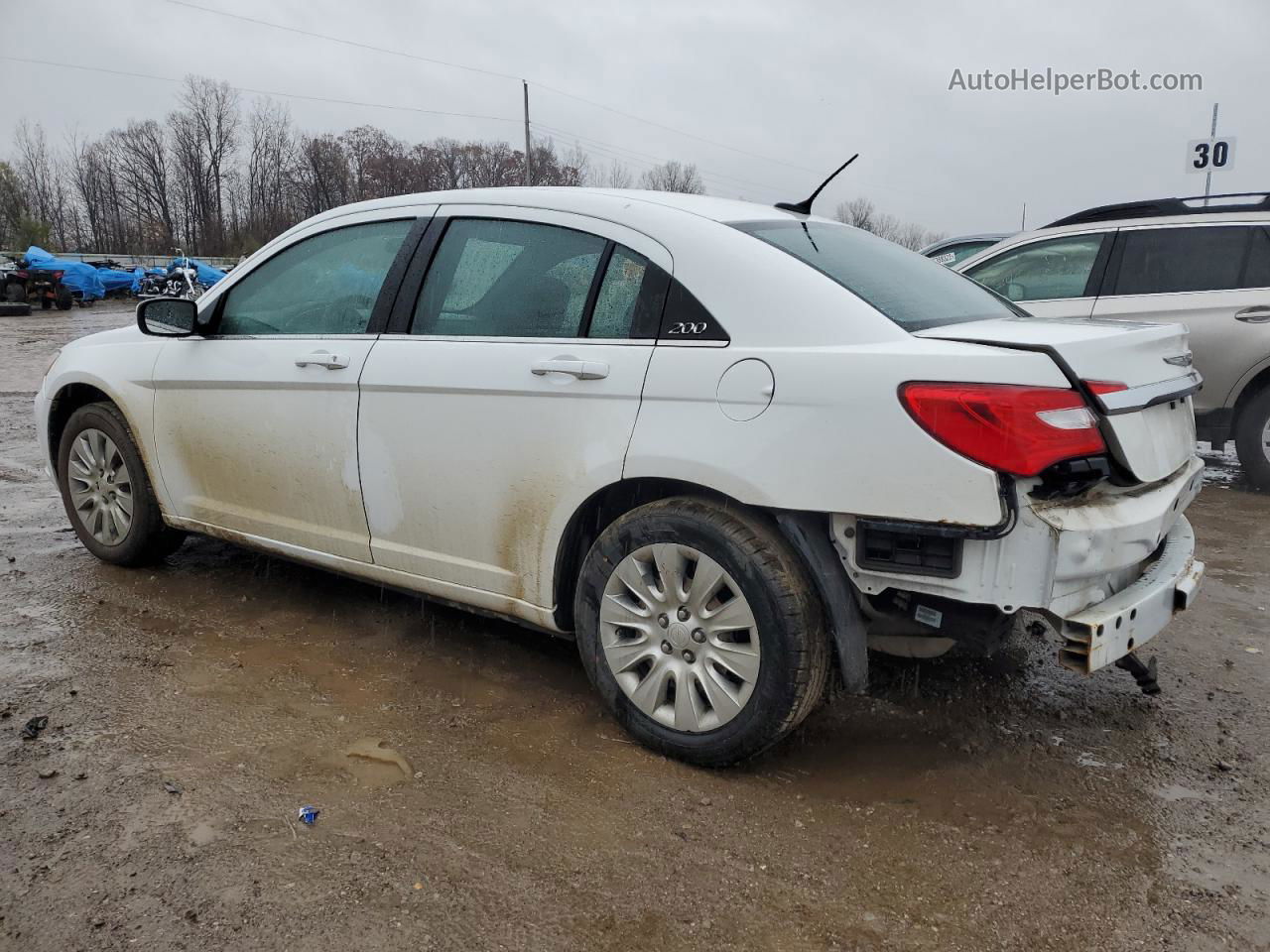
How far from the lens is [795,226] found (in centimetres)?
329

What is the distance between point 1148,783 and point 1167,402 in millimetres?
1106

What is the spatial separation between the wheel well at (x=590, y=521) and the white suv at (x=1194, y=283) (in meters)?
5.27

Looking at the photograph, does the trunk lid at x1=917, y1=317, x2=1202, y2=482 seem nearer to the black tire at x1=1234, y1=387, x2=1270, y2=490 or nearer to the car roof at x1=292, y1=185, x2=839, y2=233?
the car roof at x1=292, y1=185, x2=839, y2=233

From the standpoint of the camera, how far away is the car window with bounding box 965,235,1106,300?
720cm

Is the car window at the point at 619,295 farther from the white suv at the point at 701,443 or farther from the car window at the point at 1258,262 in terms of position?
the car window at the point at 1258,262

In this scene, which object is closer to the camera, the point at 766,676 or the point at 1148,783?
the point at 766,676

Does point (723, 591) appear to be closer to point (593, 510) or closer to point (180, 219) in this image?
point (593, 510)

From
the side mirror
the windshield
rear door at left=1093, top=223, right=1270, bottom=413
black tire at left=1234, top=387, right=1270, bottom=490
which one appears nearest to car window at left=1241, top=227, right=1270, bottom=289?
rear door at left=1093, top=223, right=1270, bottom=413

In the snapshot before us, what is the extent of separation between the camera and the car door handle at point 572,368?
2902 mm

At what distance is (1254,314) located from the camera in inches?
261

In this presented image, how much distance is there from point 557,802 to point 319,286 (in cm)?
221

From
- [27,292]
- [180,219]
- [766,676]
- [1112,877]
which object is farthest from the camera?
[180,219]

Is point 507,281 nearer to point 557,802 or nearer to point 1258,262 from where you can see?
point 557,802

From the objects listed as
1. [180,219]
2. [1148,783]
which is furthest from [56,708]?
[180,219]
